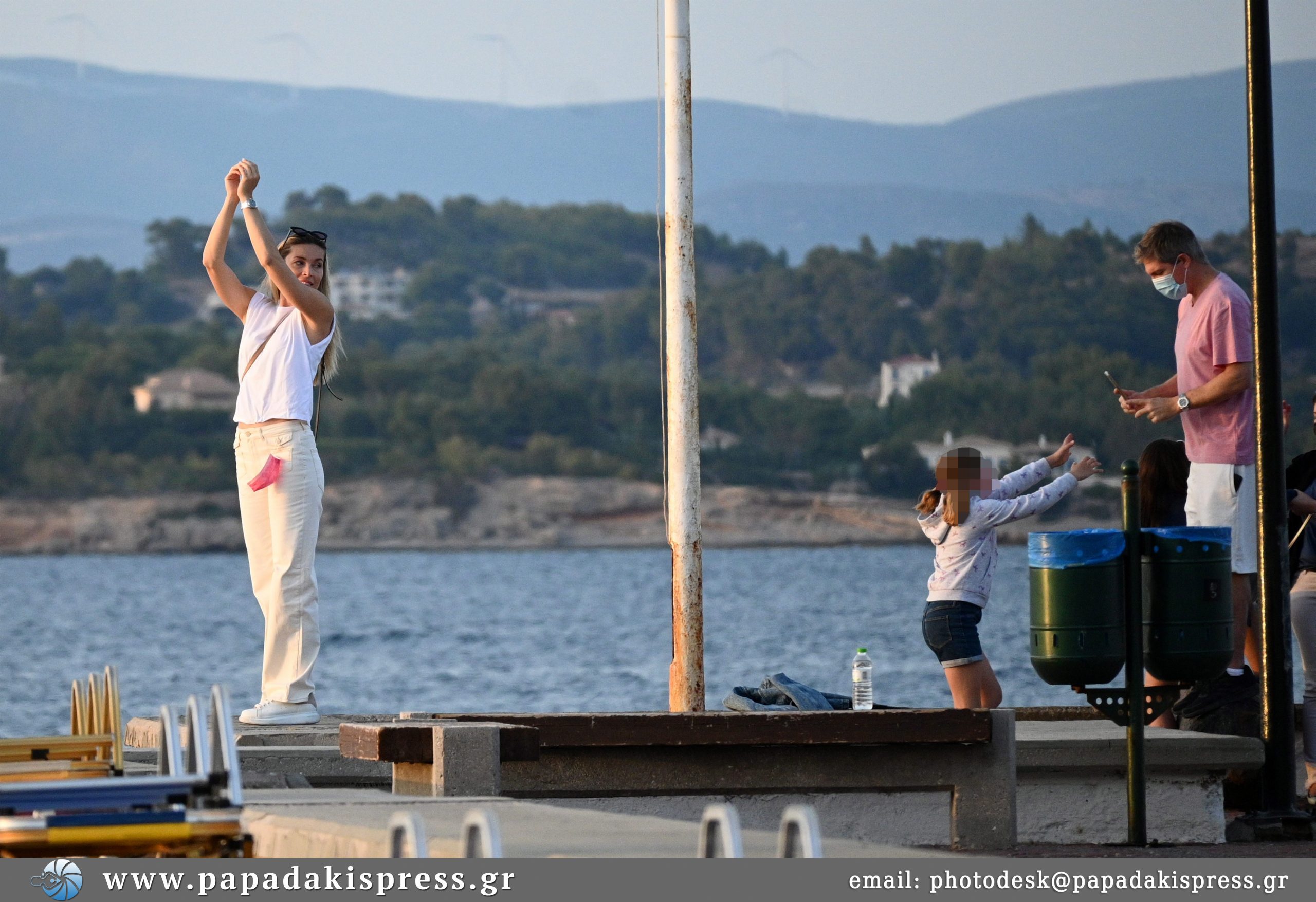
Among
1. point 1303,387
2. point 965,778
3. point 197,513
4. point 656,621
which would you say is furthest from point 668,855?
point 197,513

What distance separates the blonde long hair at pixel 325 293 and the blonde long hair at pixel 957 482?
2724 mm

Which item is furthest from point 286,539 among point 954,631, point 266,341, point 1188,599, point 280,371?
point 1188,599

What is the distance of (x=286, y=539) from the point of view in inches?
338

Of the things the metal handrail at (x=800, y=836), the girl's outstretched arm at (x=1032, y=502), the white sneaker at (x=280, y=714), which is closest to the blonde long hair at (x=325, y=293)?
the white sneaker at (x=280, y=714)

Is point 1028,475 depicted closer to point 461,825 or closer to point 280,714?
point 280,714

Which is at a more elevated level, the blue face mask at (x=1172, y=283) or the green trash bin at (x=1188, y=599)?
the blue face mask at (x=1172, y=283)

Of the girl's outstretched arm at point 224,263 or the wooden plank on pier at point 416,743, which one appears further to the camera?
the girl's outstretched arm at point 224,263

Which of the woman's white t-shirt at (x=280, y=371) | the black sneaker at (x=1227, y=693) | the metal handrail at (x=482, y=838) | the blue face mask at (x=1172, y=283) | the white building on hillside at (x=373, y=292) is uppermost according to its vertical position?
the white building on hillside at (x=373, y=292)

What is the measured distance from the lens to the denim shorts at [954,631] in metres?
9.24

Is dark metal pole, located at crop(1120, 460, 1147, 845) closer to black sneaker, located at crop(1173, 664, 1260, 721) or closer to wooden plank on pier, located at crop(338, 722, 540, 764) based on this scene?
black sneaker, located at crop(1173, 664, 1260, 721)

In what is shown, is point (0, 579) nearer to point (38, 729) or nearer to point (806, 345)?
point (806, 345)

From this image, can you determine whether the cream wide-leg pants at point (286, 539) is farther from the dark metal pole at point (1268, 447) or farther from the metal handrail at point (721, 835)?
the metal handrail at point (721, 835)
